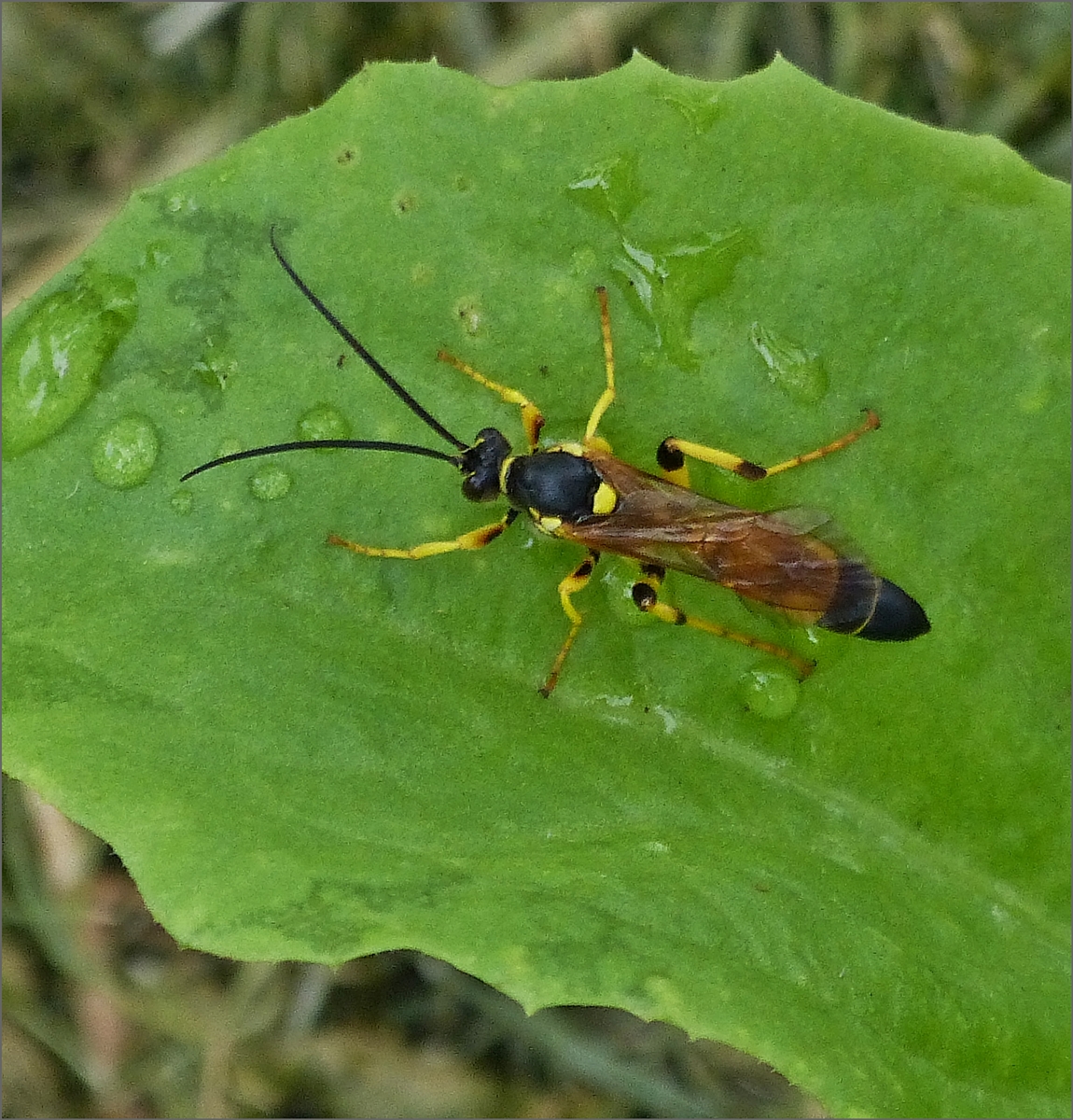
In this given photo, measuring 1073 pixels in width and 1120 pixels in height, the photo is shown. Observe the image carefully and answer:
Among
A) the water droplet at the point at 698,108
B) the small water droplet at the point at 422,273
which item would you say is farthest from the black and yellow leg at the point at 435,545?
the water droplet at the point at 698,108

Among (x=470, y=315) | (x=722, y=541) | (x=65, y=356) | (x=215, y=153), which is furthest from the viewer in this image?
(x=215, y=153)

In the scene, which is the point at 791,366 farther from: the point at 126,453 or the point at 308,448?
the point at 126,453

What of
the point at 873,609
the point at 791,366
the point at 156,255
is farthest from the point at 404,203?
the point at 873,609

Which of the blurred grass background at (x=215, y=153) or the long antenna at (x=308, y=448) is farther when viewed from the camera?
the blurred grass background at (x=215, y=153)

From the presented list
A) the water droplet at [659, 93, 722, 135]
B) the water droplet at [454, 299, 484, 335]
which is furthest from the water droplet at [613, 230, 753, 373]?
the water droplet at [454, 299, 484, 335]

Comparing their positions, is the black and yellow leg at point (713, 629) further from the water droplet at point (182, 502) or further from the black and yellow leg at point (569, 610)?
the water droplet at point (182, 502)

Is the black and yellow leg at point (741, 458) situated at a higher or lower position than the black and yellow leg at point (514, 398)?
lower

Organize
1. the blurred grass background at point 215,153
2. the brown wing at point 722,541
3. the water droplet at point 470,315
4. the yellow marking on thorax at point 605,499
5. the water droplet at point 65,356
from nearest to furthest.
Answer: the water droplet at point 65,356 < the water droplet at point 470,315 < the brown wing at point 722,541 < the yellow marking on thorax at point 605,499 < the blurred grass background at point 215,153
